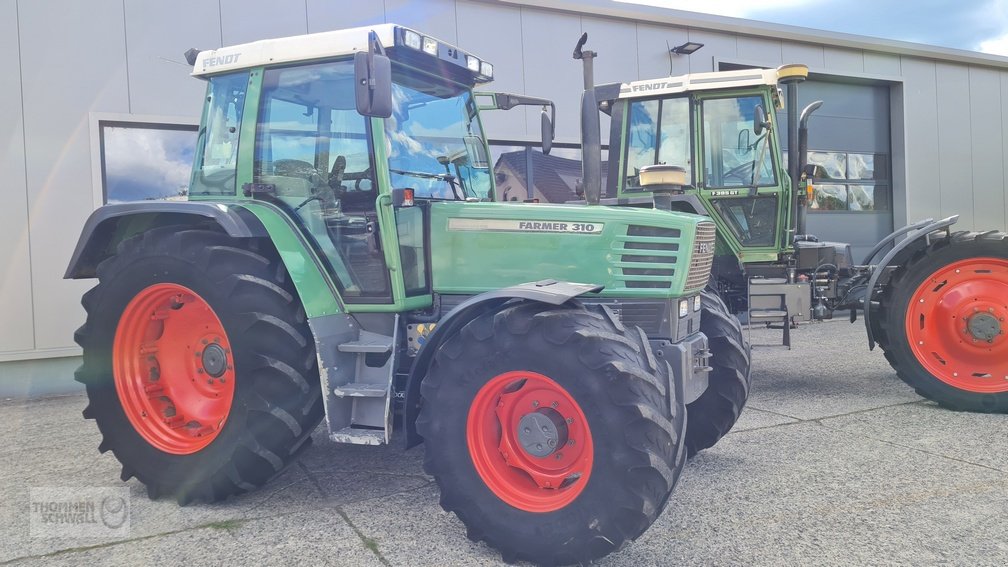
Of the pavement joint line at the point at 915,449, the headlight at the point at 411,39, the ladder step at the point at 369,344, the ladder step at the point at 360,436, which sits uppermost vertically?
the headlight at the point at 411,39

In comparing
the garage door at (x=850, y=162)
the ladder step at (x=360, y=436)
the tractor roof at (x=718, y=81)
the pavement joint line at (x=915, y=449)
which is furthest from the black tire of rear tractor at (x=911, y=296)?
the garage door at (x=850, y=162)

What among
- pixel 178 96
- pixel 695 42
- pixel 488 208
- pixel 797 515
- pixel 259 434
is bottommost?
pixel 797 515

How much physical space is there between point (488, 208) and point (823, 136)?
11783 millimetres

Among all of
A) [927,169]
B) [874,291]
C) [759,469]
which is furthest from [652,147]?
[927,169]

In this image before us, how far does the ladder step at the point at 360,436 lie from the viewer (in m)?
3.46

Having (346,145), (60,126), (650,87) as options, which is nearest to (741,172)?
(650,87)

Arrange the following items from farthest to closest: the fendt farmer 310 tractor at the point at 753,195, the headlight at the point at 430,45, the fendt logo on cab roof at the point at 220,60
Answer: the fendt farmer 310 tractor at the point at 753,195 → the fendt logo on cab roof at the point at 220,60 → the headlight at the point at 430,45

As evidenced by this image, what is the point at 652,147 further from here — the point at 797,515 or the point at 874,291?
the point at 797,515

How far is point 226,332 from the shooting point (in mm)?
3656

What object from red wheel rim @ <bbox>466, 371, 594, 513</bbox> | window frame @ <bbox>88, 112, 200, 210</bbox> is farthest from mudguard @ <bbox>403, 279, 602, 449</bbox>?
window frame @ <bbox>88, 112, 200, 210</bbox>

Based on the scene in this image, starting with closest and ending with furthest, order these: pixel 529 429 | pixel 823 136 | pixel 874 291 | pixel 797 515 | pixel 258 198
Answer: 1. pixel 529 429
2. pixel 797 515
3. pixel 258 198
4. pixel 874 291
5. pixel 823 136

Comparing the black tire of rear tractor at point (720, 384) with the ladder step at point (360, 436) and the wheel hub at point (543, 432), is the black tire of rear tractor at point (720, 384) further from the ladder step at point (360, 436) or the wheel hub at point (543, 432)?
the ladder step at point (360, 436)

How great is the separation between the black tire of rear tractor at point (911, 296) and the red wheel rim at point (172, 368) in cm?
506

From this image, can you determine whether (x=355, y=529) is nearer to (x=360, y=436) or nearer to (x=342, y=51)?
(x=360, y=436)
